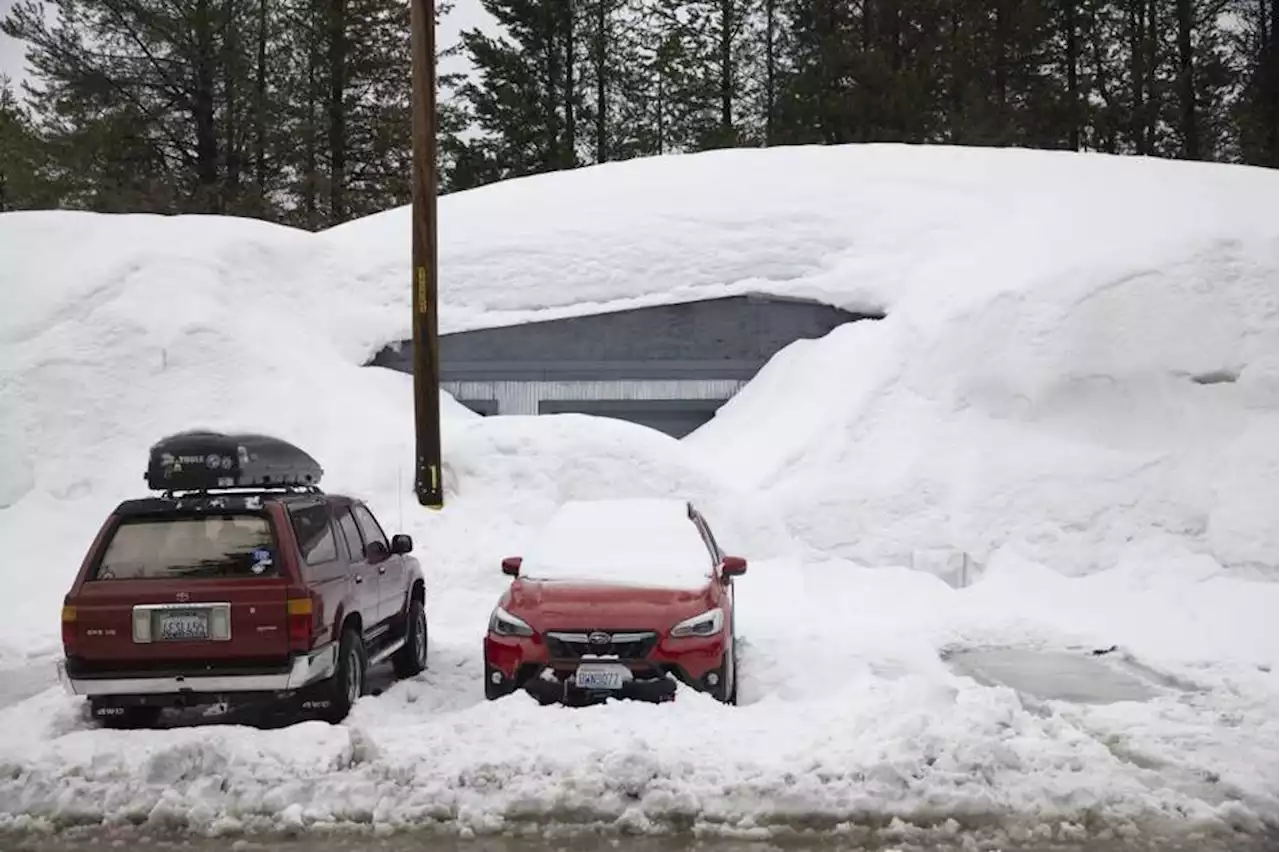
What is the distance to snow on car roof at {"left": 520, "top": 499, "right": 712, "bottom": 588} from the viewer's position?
8.45 meters

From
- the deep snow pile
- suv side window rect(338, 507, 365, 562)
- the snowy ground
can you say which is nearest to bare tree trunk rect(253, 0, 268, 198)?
the snowy ground

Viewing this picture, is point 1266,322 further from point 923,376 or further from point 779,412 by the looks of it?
point 779,412

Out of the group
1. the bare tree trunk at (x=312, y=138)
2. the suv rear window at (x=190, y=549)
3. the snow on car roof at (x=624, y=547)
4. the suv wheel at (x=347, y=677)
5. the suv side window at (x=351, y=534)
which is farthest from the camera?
the bare tree trunk at (x=312, y=138)

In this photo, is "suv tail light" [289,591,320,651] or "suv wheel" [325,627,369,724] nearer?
"suv tail light" [289,591,320,651]

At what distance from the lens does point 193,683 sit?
708cm

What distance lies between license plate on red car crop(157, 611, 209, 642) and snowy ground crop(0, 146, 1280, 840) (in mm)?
553

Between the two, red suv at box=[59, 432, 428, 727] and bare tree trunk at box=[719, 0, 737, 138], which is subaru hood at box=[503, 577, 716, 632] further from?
bare tree trunk at box=[719, 0, 737, 138]

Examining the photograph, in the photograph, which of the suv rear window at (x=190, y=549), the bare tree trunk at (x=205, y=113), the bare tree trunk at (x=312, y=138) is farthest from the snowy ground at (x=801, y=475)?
the bare tree trunk at (x=205, y=113)

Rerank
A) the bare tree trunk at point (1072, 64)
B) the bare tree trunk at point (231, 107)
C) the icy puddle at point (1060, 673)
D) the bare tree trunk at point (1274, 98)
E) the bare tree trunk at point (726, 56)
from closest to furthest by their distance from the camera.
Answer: the icy puddle at point (1060, 673) → the bare tree trunk at point (231, 107) → the bare tree trunk at point (1274, 98) → the bare tree trunk at point (1072, 64) → the bare tree trunk at point (726, 56)

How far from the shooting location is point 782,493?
1413 centimetres

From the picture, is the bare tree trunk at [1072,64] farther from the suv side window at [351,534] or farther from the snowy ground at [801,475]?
the suv side window at [351,534]

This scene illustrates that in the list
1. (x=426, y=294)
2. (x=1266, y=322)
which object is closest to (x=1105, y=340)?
(x=1266, y=322)

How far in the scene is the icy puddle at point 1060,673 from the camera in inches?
345

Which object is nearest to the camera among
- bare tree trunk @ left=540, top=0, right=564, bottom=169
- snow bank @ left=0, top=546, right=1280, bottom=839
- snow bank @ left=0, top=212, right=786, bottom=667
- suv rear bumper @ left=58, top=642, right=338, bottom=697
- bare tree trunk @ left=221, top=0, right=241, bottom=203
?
snow bank @ left=0, top=546, right=1280, bottom=839
